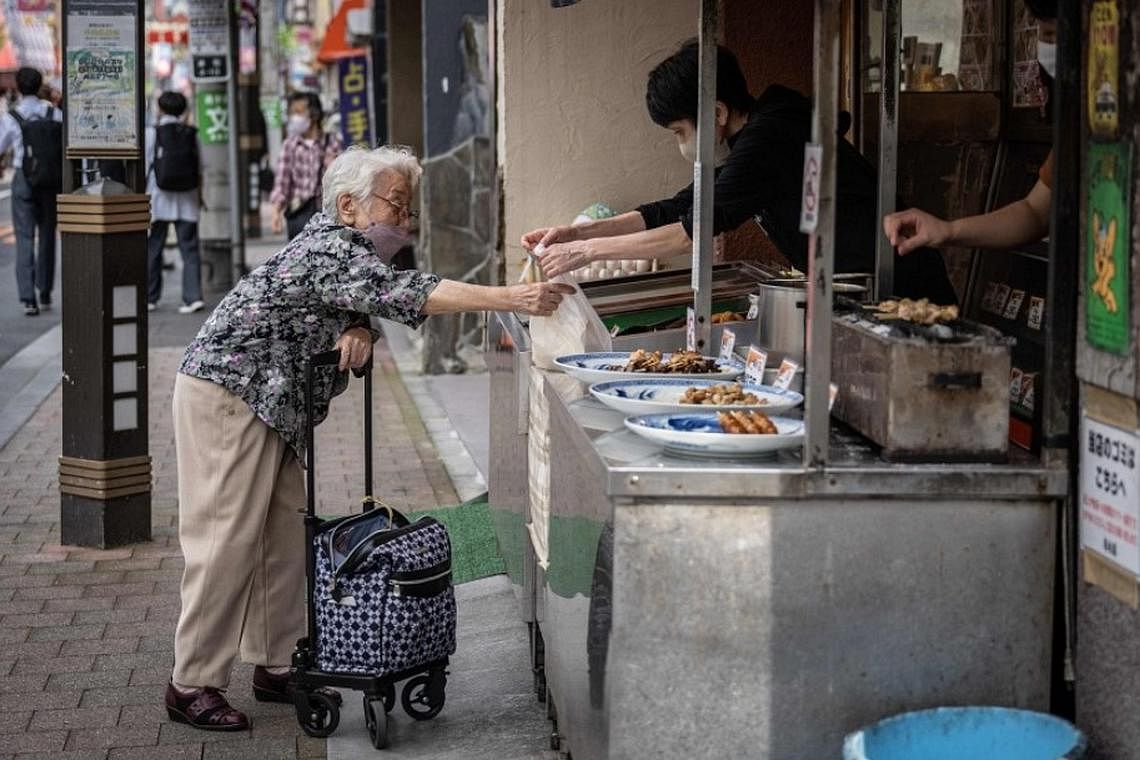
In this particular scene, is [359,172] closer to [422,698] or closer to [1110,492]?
[422,698]

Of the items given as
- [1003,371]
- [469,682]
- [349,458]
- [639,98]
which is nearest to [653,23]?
[639,98]

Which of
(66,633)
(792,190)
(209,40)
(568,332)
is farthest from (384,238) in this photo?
(209,40)

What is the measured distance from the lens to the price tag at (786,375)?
429 cm

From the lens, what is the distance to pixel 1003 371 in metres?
3.66

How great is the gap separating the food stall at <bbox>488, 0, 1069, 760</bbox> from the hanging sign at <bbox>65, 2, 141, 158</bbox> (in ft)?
15.0

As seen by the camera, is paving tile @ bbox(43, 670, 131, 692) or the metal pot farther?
paving tile @ bbox(43, 670, 131, 692)

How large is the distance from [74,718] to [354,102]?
15736 millimetres

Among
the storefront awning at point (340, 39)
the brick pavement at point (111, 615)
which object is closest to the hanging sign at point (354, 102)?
the storefront awning at point (340, 39)

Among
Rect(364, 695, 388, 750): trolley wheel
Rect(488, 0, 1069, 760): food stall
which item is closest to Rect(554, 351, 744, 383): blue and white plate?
Rect(488, 0, 1069, 760): food stall

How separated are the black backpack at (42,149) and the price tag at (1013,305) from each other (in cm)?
1169

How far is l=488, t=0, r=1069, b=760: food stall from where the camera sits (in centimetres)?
363

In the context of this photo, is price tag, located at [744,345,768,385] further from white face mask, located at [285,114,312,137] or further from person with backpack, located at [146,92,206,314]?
white face mask, located at [285,114,312,137]

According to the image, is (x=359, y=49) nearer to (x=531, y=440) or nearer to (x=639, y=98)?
(x=639, y=98)

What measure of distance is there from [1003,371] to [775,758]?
958mm
